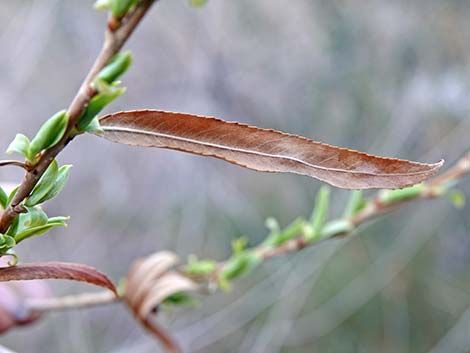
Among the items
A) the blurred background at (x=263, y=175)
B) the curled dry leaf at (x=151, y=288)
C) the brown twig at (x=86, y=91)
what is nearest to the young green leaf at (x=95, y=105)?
the brown twig at (x=86, y=91)

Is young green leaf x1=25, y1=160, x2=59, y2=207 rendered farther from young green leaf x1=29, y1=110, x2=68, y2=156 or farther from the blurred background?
the blurred background

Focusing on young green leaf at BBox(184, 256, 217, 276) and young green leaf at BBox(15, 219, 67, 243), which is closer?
young green leaf at BBox(15, 219, 67, 243)

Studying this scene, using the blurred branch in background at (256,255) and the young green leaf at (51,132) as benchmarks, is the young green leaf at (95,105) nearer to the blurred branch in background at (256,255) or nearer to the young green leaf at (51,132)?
the young green leaf at (51,132)

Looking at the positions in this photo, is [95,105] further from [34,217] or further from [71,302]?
[71,302]

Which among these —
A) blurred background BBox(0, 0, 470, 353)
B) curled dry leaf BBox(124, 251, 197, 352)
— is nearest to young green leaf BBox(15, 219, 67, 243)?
curled dry leaf BBox(124, 251, 197, 352)

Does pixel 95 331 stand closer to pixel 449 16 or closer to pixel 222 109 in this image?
pixel 222 109

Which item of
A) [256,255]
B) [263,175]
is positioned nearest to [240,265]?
[256,255]

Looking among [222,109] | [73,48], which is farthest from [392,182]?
[73,48]
